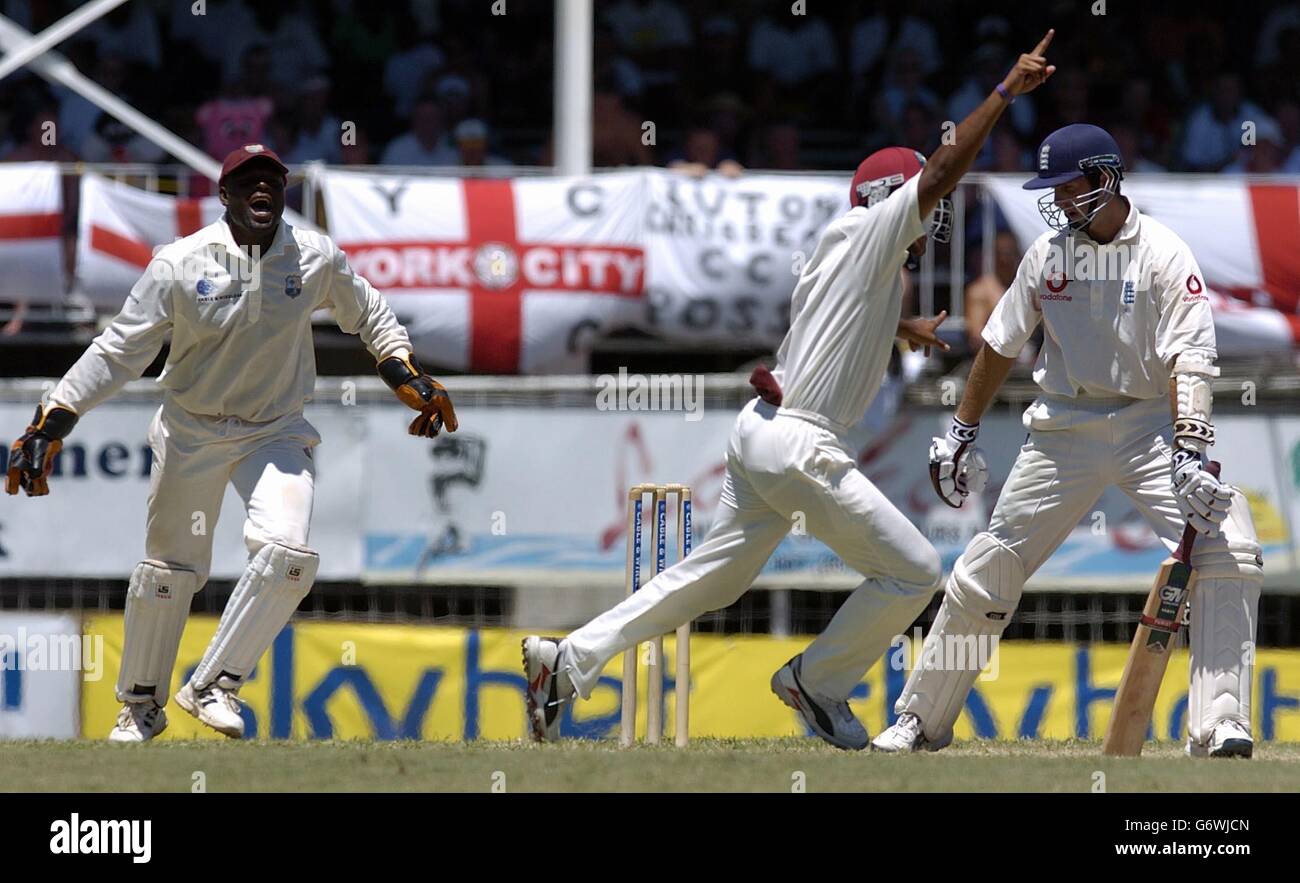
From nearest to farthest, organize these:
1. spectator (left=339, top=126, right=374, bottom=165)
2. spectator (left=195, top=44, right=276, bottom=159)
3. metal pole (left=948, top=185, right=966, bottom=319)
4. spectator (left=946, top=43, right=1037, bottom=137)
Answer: metal pole (left=948, top=185, right=966, bottom=319) < spectator (left=195, top=44, right=276, bottom=159) < spectator (left=339, top=126, right=374, bottom=165) < spectator (left=946, top=43, right=1037, bottom=137)

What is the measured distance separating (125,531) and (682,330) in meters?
3.25

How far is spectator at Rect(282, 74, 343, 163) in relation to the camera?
14.3m

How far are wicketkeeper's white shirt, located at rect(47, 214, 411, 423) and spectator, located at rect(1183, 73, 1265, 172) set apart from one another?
8717mm

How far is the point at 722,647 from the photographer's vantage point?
12094 millimetres

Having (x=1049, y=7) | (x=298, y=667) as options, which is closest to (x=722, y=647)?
(x=298, y=667)

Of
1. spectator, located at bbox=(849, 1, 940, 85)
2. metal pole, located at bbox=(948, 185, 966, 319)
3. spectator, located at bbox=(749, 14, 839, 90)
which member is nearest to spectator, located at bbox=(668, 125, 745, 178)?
spectator, located at bbox=(749, 14, 839, 90)

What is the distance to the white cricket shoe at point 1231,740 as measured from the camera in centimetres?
710

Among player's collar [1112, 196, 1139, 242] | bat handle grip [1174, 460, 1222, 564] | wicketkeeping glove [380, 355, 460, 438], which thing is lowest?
bat handle grip [1174, 460, 1222, 564]

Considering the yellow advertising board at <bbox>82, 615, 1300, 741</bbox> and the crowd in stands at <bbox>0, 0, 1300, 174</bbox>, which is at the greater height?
the crowd in stands at <bbox>0, 0, 1300, 174</bbox>

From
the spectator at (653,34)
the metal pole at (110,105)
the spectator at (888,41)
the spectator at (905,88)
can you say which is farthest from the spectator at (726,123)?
the metal pole at (110,105)

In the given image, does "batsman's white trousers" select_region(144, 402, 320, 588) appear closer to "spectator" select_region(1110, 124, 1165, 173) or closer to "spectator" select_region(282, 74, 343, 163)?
"spectator" select_region(282, 74, 343, 163)

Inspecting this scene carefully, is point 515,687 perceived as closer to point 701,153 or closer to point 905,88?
point 701,153

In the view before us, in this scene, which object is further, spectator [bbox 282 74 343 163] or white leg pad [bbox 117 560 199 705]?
spectator [bbox 282 74 343 163]

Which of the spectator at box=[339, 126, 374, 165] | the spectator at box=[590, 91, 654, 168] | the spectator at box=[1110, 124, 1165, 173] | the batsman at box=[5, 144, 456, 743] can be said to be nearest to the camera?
the batsman at box=[5, 144, 456, 743]
